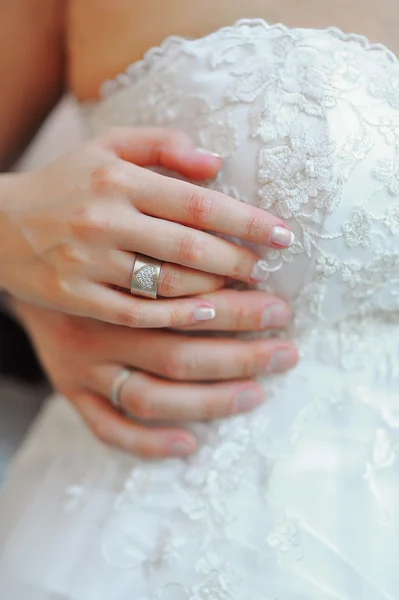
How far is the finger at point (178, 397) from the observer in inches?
26.6

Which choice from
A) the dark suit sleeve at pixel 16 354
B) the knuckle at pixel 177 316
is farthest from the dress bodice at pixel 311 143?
the dark suit sleeve at pixel 16 354

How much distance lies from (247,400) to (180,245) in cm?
20

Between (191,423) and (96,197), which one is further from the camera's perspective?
(191,423)

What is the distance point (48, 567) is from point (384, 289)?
0.49 metres

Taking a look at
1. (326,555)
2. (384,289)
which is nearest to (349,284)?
(384,289)

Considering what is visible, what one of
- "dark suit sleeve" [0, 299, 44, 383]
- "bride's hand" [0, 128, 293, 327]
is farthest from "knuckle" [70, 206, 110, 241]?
"dark suit sleeve" [0, 299, 44, 383]

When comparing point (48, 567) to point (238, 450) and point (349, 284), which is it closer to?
point (238, 450)

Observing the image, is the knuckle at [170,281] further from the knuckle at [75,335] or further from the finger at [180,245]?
the knuckle at [75,335]

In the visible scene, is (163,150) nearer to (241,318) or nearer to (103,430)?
(241,318)

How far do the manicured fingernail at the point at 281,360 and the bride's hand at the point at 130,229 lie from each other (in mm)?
94

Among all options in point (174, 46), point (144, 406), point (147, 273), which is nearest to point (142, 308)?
point (147, 273)

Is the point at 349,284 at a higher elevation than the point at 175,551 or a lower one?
higher

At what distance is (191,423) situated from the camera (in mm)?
727

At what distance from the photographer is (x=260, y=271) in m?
0.63
